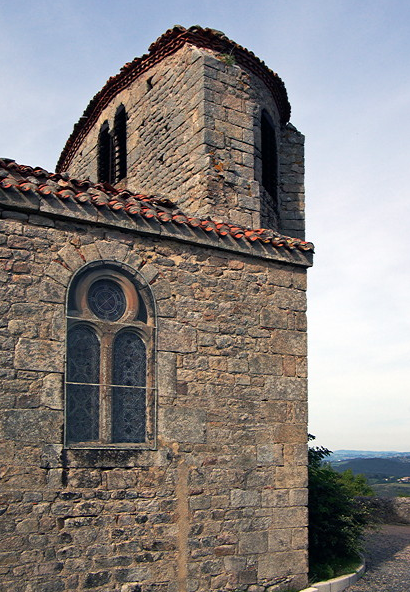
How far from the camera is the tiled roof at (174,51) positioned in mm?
9914

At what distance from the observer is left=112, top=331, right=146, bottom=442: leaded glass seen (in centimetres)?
701

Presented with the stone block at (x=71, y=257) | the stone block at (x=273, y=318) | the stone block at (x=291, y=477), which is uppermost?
the stone block at (x=71, y=257)

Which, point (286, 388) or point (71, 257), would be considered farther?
point (286, 388)

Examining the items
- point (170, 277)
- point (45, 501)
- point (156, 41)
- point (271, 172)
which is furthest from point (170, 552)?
point (156, 41)

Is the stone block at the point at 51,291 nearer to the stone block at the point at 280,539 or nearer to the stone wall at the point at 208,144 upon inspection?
the stone wall at the point at 208,144

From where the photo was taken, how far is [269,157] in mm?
10812

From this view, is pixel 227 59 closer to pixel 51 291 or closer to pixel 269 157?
pixel 269 157

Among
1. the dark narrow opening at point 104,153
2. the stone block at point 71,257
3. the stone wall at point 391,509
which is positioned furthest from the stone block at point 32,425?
the stone wall at point 391,509

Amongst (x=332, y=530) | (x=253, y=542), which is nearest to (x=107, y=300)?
(x=253, y=542)

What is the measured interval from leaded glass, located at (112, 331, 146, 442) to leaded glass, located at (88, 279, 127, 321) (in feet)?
0.86

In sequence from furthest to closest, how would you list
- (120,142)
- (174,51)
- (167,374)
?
(120,142) → (174,51) → (167,374)

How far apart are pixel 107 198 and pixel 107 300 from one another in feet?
3.90

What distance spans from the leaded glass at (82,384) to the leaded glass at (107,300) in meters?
0.25

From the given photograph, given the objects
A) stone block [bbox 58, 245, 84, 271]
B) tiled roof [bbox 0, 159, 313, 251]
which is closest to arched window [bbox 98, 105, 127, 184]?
tiled roof [bbox 0, 159, 313, 251]
